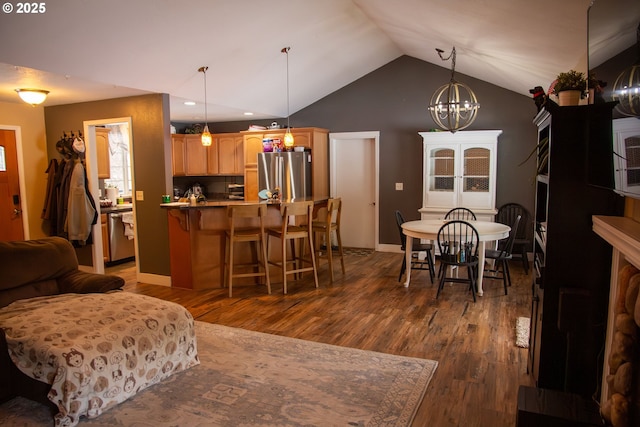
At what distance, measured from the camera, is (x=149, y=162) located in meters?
5.32

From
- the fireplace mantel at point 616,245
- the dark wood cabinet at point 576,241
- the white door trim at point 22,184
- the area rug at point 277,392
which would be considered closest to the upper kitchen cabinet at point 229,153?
the white door trim at point 22,184

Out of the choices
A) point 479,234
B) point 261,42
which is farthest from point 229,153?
point 479,234

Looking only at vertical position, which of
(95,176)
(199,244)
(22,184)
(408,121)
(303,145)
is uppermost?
(408,121)

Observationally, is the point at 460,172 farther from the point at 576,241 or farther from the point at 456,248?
the point at 576,241

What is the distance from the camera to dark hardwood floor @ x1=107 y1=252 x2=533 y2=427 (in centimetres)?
274

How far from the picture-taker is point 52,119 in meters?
6.09

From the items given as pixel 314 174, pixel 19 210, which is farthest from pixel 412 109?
pixel 19 210

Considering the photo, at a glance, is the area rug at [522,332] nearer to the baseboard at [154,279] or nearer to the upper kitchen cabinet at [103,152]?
the baseboard at [154,279]

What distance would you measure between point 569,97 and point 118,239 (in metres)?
6.10

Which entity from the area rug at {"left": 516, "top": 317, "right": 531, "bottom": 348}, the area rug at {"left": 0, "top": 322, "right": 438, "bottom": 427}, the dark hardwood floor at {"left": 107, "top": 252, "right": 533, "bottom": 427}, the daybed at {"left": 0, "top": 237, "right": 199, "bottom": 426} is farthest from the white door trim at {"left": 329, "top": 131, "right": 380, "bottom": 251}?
the daybed at {"left": 0, "top": 237, "right": 199, "bottom": 426}

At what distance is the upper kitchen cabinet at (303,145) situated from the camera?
721 cm

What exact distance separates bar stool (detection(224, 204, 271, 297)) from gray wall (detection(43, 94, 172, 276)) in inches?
33.8

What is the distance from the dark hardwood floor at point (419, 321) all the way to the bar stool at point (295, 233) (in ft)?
0.76

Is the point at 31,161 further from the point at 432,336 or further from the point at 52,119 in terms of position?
the point at 432,336
